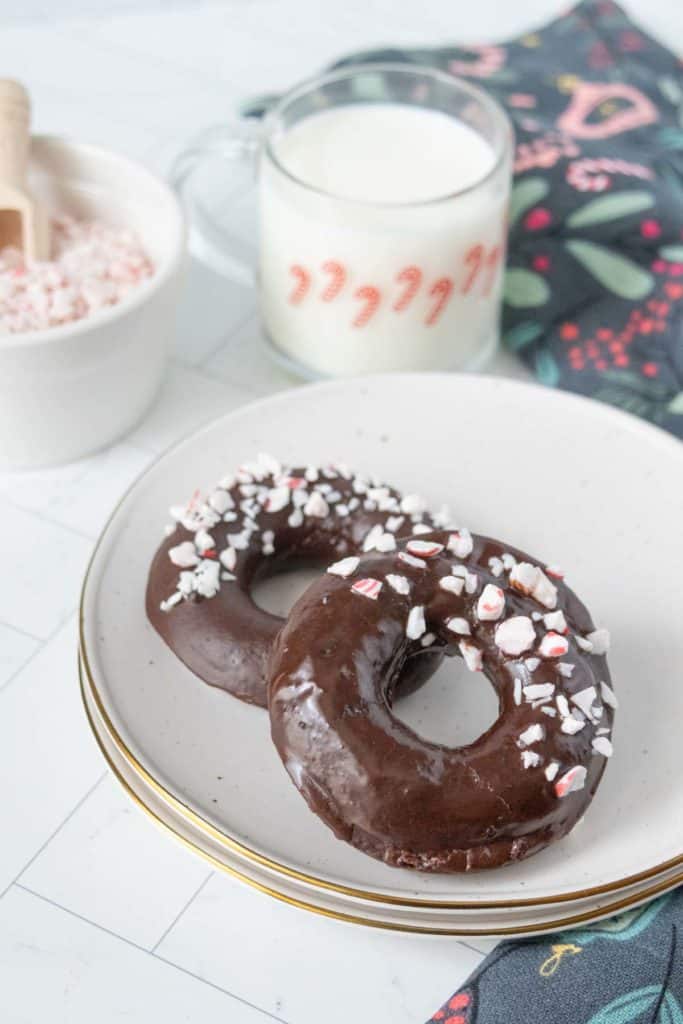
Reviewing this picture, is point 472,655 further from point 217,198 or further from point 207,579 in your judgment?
point 217,198

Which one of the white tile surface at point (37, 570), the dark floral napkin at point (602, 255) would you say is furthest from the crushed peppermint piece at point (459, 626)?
the dark floral napkin at point (602, 255)

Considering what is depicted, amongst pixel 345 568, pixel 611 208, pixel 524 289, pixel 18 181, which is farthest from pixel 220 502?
pixel 611 208

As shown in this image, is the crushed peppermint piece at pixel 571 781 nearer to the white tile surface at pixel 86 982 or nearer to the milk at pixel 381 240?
the white tile surface at pixel 86 982

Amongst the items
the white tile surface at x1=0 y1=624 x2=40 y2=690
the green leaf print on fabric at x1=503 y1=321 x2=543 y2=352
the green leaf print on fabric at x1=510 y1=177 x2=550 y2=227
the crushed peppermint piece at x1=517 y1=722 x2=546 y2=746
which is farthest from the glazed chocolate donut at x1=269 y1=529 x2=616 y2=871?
the green leaf print on fabric at x1=510 y1=177 x2=550 y2=227

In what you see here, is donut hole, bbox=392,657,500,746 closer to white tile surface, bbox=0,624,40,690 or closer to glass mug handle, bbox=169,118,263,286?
white tile surface, bbox=0,624,40,690

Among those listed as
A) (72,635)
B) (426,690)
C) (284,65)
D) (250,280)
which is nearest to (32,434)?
(72,635)

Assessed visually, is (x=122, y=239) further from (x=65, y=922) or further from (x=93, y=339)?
(x=65, y=922)
